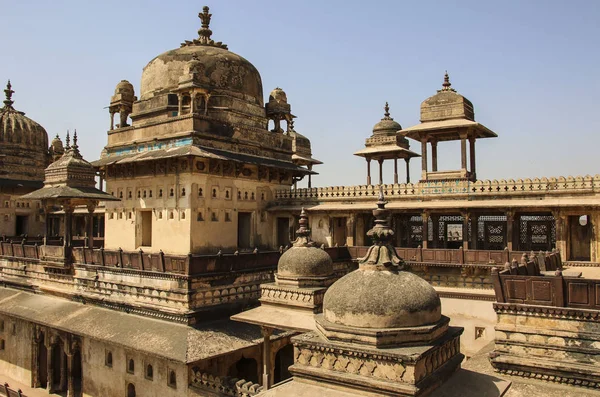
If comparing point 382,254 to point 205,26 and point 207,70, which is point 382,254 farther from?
point 205,26

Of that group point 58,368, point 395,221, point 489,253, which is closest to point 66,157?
point 58,368

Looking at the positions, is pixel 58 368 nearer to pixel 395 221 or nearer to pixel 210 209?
pixel 210 209

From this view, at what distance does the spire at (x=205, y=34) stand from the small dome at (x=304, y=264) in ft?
53.1

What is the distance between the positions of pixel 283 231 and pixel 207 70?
845cm

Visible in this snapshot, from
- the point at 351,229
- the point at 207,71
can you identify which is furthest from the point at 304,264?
the point at 207,71

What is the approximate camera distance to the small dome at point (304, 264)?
1294 cm

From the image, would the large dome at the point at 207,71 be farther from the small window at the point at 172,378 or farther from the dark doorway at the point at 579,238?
the dark doorway at the point at 579,238

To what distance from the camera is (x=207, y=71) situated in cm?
2359

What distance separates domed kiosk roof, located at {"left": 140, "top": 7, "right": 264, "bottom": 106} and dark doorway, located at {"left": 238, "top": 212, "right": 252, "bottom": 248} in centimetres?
579


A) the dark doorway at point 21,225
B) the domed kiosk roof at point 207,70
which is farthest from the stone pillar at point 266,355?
the dark doorway at point 21,225

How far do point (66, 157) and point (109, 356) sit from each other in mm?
8433

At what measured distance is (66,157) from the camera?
2031 cm

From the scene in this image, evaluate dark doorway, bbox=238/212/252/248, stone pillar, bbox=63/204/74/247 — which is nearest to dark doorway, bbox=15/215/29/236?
stone pillar, bbox=63/204/74/247

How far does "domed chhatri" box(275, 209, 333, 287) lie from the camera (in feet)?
42.2
